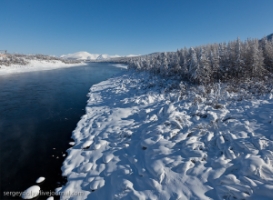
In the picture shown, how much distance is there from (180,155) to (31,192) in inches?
270

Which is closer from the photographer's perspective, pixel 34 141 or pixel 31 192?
pixel 31 192

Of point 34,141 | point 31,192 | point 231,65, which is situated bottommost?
point 31,192

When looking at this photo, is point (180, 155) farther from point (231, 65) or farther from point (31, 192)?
point (231, 65)

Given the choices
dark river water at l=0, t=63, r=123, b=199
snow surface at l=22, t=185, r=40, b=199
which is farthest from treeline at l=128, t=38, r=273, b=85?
snow surface at l=22, t=185, r=40, b=199

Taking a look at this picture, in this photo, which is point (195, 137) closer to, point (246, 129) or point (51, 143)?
point (246, 129)

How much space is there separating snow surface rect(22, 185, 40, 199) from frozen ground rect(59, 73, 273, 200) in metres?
1.07

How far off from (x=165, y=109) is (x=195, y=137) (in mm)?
4615

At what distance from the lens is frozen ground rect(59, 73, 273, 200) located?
559 centimetres

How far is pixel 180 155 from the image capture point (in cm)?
738

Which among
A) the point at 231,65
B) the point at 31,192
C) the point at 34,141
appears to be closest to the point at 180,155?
the point at 31,192

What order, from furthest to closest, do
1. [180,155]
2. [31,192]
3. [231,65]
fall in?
1. [231,65]
2. [180,155]
3. [31,192]

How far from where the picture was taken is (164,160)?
23.4ft

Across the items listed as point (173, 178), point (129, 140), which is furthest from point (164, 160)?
point (129, 140)

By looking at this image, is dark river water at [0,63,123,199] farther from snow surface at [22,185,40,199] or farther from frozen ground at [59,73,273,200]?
frozen ground at [59,73,273,200]
